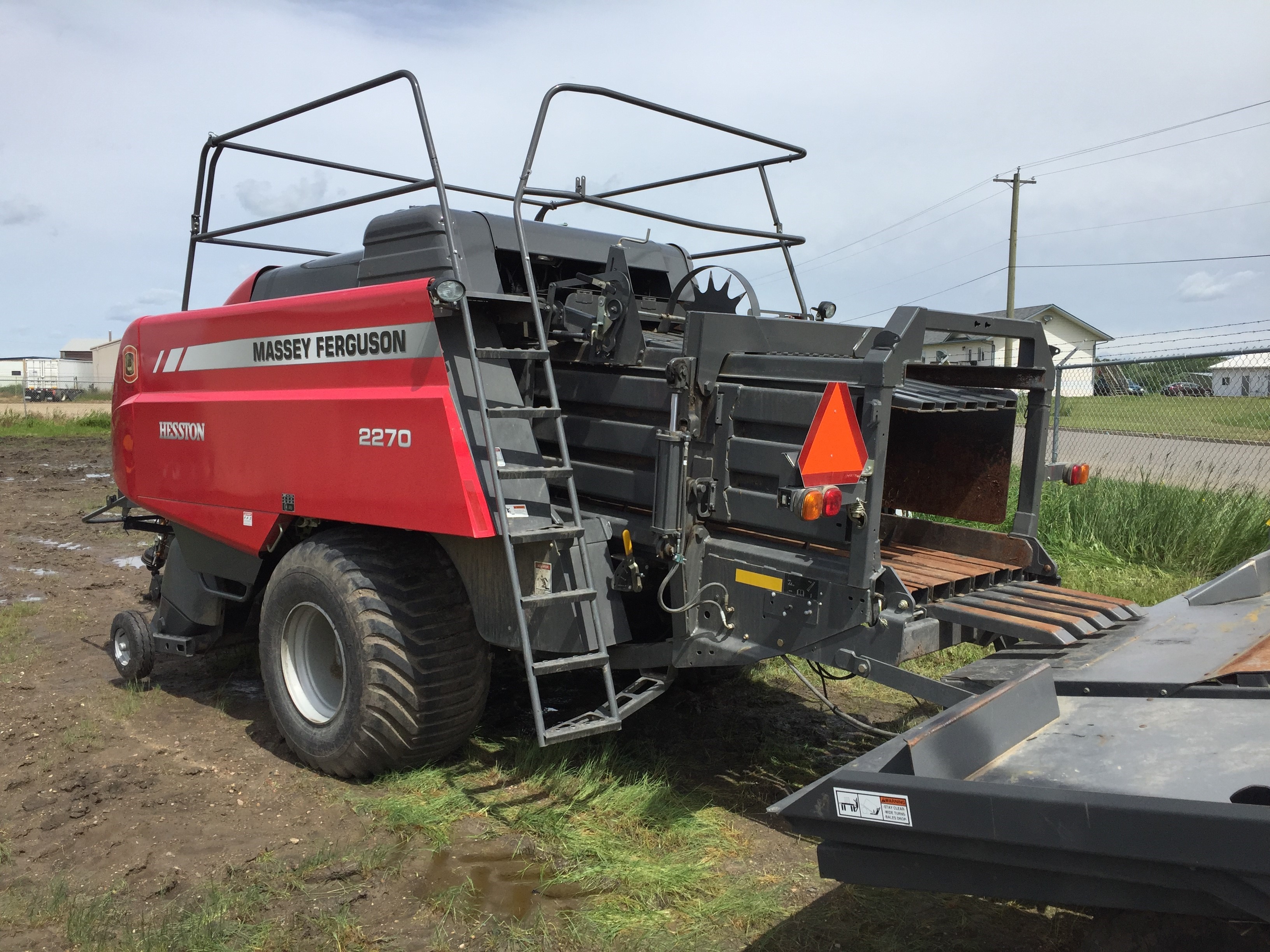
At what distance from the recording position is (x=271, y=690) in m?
4.68

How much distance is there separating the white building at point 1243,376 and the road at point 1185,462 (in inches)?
19.1

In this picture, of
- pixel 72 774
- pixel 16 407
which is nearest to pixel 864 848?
pixel 72 774

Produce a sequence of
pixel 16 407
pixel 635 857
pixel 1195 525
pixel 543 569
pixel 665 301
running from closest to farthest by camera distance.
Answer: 1. pixel 635 857
2. pixel 543 569
3. pixel 665 301
4. pixel 1195 525
5. pixel 16 407

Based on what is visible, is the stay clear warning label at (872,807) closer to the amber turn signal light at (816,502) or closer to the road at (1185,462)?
the amber turn signal light at (816,502)

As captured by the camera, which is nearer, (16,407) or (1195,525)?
(1195,525)

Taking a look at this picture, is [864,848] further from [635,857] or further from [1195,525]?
[1195,525]

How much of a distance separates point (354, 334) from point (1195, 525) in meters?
6.43

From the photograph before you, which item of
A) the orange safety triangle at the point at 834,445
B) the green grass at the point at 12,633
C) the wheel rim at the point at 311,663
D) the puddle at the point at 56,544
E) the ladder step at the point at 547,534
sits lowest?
the green grass at the point at 12,633

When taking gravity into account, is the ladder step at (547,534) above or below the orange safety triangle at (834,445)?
below

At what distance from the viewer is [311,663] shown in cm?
465

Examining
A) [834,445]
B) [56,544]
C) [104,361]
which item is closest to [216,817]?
[834,445]

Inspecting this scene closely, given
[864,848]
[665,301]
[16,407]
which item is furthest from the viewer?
[16,407]

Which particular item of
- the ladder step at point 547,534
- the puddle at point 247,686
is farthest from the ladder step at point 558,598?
the puddle at point 247,686

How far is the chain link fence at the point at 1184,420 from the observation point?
8250 millimetres
